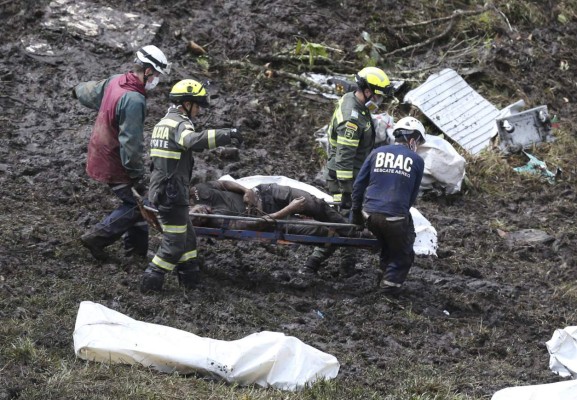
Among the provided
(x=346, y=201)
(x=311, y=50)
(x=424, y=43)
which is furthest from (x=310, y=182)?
(x=424, y=43)

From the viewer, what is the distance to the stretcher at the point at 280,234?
809cm

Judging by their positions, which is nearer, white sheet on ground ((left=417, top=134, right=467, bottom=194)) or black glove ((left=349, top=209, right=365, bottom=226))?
black glove ((left=349, top=209, right=365, bottom=226))

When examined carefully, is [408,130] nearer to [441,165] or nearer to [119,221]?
[119,221]

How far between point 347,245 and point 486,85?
616cm

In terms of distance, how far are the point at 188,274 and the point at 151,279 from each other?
36cm

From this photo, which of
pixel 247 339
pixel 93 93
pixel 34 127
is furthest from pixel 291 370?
pixel 34 127

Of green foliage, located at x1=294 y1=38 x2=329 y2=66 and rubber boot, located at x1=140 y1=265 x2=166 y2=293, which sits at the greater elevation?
rubber boot, located at x1=140 y1=265 x2=166 y2=293

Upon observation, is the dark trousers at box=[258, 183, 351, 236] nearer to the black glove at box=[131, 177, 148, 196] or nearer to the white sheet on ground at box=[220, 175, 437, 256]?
the white sheet on ground at box=[220, 175, 437, 256]

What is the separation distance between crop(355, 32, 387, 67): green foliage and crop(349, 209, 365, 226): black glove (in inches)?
209

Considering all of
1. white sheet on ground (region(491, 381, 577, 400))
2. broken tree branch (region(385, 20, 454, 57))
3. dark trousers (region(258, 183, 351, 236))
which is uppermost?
white sheet on ground (region(491, 381, 577, 400))

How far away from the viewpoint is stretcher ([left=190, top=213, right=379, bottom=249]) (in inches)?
318

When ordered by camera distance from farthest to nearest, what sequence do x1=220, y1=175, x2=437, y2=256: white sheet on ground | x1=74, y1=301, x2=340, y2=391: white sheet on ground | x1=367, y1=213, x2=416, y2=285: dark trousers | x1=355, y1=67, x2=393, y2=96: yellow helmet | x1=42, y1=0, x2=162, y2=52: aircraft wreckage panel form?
x1=42, y1=0, x2=162, y2=52: aircraft wreckage panel
x1=220, y1=175, x2=437, y2=256: white sheet on ground
x1=355, y1=67, x2=393, y2=96: yellow helmet
x1=367, y1=213, x2=416, y2=285: dark trousers
x1=74, y1=301, x2=340, y2=391: white sheet on ground

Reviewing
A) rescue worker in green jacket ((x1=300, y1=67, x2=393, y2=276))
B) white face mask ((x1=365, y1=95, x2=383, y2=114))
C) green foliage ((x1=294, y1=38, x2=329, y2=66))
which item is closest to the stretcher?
rescue worker in green jacket ((x1=300, y1=67, x2=393, y2=276))

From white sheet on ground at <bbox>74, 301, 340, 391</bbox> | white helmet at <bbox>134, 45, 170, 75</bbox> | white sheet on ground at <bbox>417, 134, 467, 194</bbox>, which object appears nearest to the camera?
white sheet on ground at <bbox>74, 301, 340, 391</bbox>
